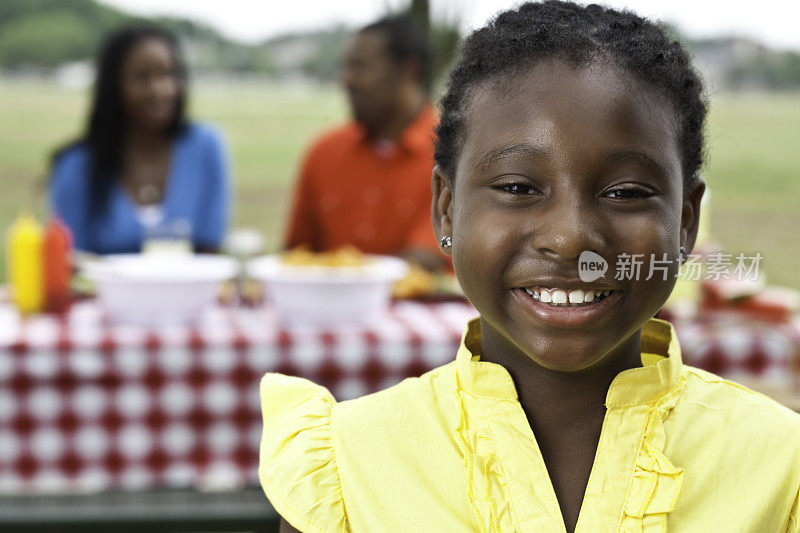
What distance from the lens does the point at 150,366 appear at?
217 cm

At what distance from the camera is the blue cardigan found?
3.12 meters

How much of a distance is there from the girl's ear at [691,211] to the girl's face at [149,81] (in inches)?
105

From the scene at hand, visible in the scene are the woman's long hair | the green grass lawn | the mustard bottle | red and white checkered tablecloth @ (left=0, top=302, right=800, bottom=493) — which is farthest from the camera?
the green grass lawn

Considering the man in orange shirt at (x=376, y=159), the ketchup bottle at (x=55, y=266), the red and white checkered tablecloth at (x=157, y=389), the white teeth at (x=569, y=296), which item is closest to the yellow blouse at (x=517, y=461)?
the white teeth at (x=569, y=296)

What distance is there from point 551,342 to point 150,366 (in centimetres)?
155

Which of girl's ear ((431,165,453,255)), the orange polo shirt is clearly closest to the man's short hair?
the orange polo shirt

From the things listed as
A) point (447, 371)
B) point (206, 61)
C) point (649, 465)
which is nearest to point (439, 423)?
point (447, 371)

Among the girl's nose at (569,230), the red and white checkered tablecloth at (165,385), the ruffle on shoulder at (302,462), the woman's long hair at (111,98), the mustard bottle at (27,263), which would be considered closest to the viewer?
the girl's nose at (569,230)

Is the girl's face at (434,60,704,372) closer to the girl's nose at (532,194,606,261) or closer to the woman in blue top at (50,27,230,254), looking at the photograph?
the girl's nose at (532,194,606,261)

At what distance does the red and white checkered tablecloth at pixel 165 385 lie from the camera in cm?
216

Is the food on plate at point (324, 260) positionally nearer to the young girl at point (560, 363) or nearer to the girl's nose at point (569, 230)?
the young girl at point (560, 363)

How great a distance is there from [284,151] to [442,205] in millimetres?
10683

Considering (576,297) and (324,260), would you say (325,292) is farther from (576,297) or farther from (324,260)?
(576,297)

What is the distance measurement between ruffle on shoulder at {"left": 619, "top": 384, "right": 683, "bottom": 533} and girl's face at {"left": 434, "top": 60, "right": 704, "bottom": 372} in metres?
0.11
